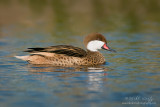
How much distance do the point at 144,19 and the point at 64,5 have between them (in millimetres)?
8487

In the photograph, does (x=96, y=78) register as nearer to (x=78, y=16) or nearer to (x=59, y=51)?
(x=59, y=51)

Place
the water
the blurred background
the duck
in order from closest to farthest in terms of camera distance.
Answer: the water < the duck < the blurred background

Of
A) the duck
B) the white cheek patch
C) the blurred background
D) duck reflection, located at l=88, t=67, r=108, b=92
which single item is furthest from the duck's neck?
the blurred background

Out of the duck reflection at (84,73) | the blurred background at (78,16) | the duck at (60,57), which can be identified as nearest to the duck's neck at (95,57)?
the duck at (60,57)

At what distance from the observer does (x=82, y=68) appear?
11758mm

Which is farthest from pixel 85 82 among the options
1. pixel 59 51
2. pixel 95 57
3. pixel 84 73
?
pixel 95 57

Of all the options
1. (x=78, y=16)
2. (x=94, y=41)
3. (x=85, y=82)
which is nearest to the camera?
(x=85, y=82)

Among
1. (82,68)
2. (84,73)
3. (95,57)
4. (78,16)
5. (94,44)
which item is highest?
(78,16)

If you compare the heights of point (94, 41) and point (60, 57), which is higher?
point (94, 41)

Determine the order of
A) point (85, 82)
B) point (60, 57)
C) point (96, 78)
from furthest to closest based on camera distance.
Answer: point (60, 57) < point (96, 78) < point (85, 82)

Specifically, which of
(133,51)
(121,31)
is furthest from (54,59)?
(121,31)

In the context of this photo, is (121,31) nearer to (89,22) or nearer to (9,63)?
(89,22)

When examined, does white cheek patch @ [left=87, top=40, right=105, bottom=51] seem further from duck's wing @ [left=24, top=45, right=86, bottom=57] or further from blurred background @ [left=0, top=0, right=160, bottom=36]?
blurred background @ [left=0, top=0, right=160, bottom=36]

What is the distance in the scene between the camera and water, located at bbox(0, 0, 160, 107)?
8172 mm
